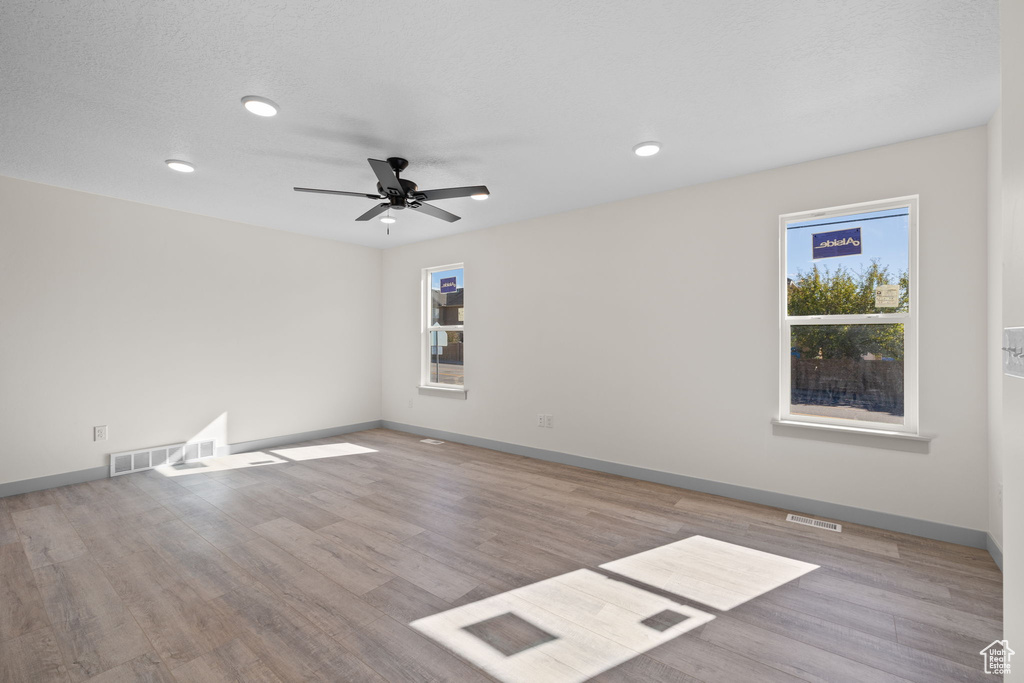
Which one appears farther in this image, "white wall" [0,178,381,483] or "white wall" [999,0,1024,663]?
"white wall" [0,178,381,483]

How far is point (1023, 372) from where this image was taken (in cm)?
96

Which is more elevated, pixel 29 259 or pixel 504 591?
pixel 29 259

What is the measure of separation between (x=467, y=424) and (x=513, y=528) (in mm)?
2595

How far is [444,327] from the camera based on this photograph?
5910 mm

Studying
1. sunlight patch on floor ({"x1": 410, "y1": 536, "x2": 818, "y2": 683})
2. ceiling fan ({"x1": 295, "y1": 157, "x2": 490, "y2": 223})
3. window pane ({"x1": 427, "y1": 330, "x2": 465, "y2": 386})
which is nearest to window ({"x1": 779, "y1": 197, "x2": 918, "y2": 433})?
sunlight patch on floor ({"x1": 410, "y1": 536, "x2": 818, "y2": 683})

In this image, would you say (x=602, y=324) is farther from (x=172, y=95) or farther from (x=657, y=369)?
(x=172, y=95)

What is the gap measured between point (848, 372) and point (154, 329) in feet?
21.1

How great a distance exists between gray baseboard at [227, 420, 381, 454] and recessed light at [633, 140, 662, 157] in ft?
17.0

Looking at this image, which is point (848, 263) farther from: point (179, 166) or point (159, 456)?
point (159, 456)

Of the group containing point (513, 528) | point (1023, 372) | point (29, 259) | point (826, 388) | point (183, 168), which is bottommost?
point (513, 528)

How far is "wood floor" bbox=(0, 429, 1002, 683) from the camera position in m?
1.75

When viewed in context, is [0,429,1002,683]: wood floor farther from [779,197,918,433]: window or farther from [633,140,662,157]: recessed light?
[633,140,662,157]: recessed light

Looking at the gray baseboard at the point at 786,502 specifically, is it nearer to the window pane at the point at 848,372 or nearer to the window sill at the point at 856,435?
the window sill at the point at 856,435

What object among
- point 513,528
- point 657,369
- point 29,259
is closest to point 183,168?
point 29,259
